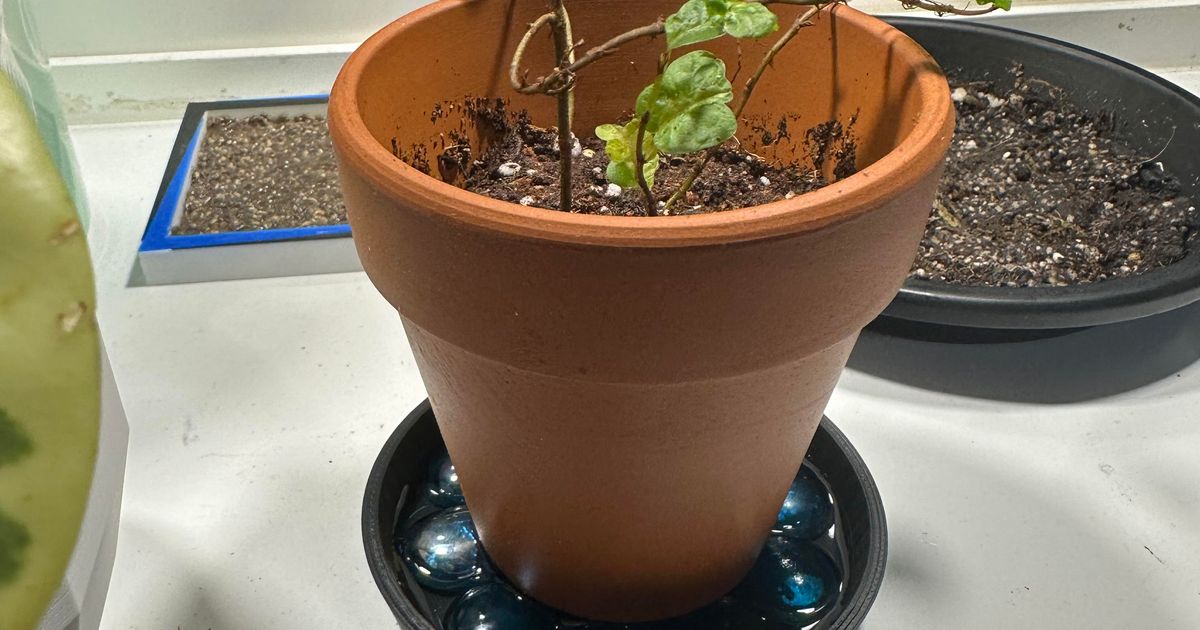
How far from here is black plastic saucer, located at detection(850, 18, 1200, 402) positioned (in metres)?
0.76

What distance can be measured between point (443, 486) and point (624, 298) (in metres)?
0.38

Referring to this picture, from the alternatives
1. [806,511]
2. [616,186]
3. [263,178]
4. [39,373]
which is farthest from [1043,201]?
[39,373]

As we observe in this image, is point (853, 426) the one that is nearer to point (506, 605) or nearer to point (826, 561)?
→ point (826, 561)

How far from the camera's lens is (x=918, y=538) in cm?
72

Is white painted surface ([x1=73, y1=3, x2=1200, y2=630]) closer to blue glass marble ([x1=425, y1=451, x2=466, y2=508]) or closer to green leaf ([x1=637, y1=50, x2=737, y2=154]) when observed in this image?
blue glass marble ([x1=425, y1=451, x2=466, y2=508])

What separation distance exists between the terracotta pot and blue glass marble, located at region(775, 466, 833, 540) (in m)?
0.09

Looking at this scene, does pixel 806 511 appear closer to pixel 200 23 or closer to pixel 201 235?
pixel 201 235

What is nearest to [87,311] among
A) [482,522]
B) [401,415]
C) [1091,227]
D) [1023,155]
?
[482,522]

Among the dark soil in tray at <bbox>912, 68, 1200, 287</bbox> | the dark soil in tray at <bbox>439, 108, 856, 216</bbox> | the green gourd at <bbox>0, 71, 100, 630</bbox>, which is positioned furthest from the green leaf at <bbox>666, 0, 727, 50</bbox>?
the dark soil in tray at <bbox>912, 68, 1200, 287</bbox>

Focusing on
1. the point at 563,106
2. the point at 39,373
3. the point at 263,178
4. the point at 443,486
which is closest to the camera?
the point at 39,373

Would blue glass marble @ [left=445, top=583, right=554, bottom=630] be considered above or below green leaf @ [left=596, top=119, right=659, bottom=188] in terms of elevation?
A: below

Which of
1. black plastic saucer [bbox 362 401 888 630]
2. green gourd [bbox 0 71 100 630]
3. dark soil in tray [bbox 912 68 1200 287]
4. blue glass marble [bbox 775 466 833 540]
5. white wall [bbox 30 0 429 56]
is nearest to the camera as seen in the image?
green gourd [bbox 0 71 100 630]

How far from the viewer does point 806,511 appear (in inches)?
27.2

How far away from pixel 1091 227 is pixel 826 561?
22.0 inches
